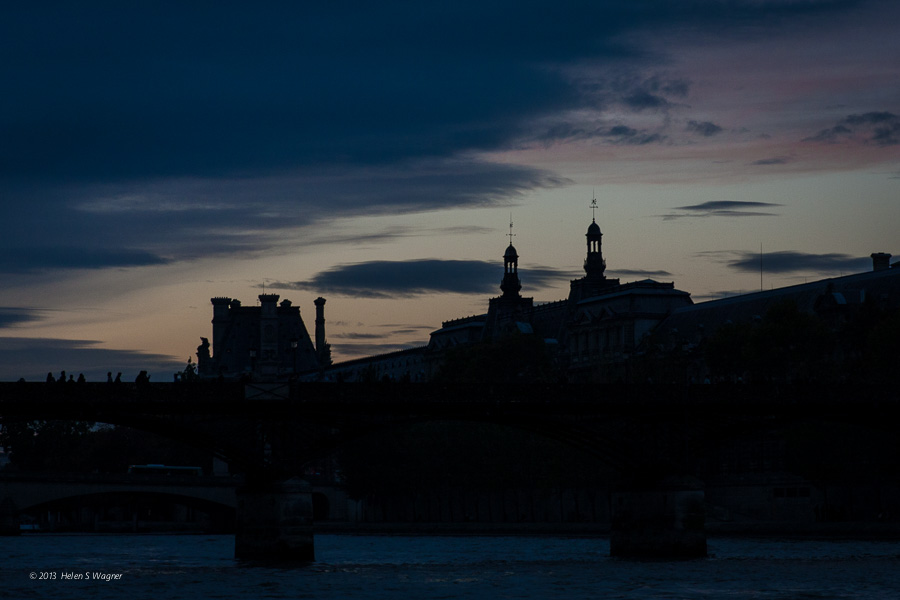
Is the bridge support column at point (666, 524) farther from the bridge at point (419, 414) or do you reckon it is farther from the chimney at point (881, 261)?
the chimney at point (881, 261)

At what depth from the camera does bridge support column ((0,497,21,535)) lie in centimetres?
14188

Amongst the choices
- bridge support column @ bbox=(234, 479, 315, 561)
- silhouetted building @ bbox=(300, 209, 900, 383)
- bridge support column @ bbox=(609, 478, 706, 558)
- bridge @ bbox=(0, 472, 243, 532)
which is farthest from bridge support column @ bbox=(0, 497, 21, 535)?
bridge support column @ bbox=(609, 478, 706, 558)

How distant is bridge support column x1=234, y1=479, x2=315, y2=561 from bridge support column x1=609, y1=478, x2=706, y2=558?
53.2 feet

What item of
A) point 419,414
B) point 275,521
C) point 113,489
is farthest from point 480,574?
point 113,489

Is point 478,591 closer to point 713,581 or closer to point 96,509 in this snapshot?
point 713,581

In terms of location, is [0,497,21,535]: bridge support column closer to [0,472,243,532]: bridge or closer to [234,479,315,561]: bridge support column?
[0,472,243,532]: bridge

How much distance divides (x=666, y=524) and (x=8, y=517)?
259ft

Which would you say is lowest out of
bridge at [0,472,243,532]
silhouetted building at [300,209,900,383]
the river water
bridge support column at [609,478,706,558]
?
the river water

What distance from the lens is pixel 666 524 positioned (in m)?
84.7

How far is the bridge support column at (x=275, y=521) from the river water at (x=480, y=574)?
53.5 inches

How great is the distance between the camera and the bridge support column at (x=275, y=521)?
8269 centimetres

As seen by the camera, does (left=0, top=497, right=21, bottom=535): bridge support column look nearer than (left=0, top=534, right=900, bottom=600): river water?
No

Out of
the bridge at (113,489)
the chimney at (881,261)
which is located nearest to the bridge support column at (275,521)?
the bridge at (113,489)

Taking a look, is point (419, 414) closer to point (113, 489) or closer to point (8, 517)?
point (113, 489)
